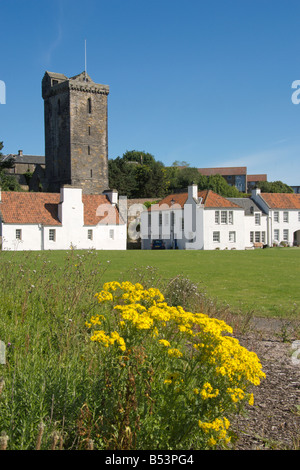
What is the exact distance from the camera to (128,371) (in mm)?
3947

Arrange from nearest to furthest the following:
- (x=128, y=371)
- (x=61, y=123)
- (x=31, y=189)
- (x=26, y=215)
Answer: (x=128, y=371), (x=26, y=215), (x=61, y=123), (x=31, y=189)

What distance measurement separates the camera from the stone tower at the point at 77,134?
223 ft

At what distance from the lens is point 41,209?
47.6m

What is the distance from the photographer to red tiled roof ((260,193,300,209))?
64.1 metres

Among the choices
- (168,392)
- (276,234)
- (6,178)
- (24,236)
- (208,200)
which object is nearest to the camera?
(168,392)

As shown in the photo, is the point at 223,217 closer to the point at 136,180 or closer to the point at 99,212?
the point at 99,212

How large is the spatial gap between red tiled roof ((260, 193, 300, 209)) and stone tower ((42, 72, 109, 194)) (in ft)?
77.8

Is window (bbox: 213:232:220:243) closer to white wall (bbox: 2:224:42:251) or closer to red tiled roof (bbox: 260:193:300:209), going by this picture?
red tiled roof (bbox: 260:193:300:209)

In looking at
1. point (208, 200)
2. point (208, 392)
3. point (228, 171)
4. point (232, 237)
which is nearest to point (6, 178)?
Result: point (208, 200)

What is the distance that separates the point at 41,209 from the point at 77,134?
2398cm

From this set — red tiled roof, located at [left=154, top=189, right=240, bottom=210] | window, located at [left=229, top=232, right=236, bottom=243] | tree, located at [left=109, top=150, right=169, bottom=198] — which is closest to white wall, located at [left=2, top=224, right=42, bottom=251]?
red tiled roof, located at [left=154, top=189, right=240, bottom=210]
